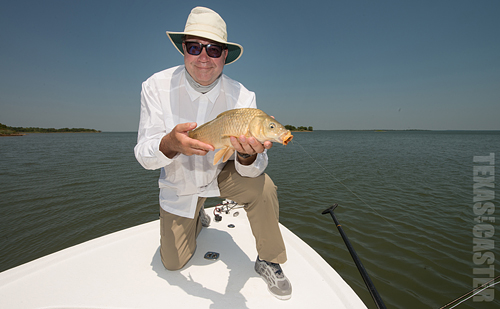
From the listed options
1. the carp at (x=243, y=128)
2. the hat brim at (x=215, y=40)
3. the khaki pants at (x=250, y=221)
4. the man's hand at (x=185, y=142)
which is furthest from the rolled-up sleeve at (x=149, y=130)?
the khaki pants at (x=250, y=221)

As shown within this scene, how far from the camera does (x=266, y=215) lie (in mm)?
2404

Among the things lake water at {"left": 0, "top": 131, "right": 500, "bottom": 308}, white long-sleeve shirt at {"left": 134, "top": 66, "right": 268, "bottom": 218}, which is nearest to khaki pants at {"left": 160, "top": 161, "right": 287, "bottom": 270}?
white long-sleeve shirt at {"left": 134, "top": 66, "right": 268, "bottom": 218}

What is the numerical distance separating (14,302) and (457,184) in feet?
42.7

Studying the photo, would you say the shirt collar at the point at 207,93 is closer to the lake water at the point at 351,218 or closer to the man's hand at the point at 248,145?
the man's hand at the point at 248,145

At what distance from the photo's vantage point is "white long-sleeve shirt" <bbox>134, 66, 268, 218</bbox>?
250 cm

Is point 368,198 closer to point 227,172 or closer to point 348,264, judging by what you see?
Result: point 348,264

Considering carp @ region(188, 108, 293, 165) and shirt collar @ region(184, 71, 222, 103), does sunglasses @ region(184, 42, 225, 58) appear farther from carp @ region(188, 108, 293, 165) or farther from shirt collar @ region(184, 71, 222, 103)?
carp @ region(188, 108, 293, 165)

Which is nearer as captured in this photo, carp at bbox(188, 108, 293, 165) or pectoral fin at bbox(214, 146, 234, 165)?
carp at bbox(188, 108, 293, 165)

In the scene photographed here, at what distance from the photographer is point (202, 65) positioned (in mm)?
2412

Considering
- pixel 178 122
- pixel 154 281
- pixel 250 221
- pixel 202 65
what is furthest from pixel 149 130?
pixel 154 281

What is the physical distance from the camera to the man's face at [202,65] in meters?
2.37

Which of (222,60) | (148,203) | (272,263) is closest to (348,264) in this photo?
(272,263)

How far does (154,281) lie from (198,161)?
1.33 metres

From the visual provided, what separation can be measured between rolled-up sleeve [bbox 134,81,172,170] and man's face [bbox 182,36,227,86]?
20.1 inches
